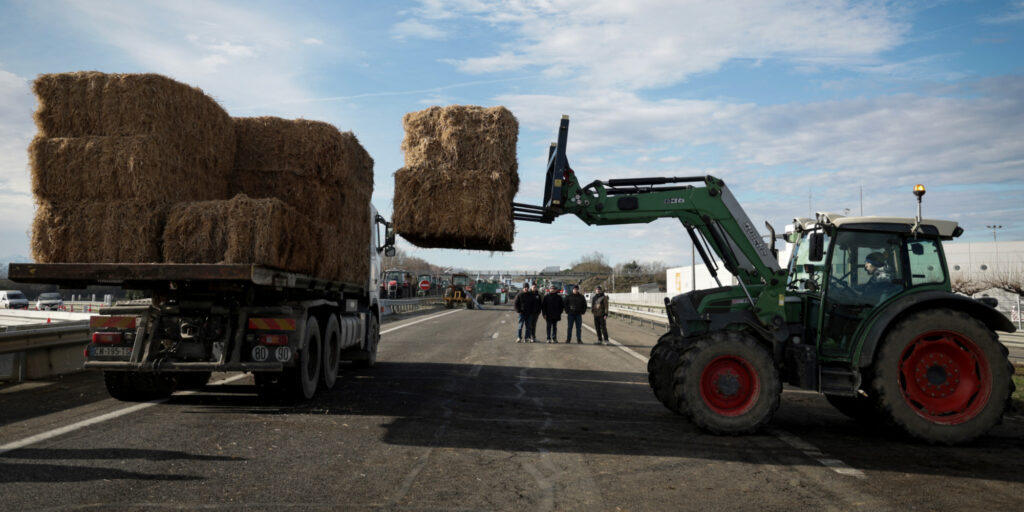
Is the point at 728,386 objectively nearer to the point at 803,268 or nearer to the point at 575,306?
the point at 803,268

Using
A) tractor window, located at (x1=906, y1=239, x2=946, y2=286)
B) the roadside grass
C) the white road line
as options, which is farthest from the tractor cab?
the roadside grass

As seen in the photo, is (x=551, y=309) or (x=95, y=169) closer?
(x=95, y=169)

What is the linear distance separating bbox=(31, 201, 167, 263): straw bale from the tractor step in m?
7.48

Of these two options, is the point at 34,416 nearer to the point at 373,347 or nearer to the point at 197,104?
the point at 197,104

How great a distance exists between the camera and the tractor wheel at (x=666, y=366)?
29.9ft

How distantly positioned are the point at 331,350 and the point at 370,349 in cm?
301

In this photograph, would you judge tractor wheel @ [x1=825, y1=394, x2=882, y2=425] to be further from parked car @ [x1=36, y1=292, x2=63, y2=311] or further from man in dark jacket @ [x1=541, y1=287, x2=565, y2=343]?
parked car @ [x1=36, y1=292, x2=63, y2=311]

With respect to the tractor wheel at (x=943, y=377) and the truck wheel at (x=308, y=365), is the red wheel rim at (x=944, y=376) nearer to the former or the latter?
the tractor wheel at (x=943, y=377)

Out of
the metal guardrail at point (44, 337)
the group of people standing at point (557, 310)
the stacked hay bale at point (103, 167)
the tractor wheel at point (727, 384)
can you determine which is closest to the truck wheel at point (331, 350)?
the stacked hay bale at point (103, 167)

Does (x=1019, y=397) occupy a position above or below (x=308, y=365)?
below

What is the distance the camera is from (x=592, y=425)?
27.4 feet

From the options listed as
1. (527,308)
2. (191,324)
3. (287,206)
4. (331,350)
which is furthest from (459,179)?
(527,308)

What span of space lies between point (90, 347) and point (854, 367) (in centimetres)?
868

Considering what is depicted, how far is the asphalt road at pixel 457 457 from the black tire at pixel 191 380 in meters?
0.16
